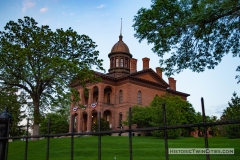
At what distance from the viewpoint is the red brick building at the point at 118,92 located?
150ft

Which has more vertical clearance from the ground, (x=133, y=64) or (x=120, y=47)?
(x=120, y=47)

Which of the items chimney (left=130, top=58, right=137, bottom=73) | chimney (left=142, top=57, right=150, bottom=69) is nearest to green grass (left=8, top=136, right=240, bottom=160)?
chimney (left=142, top=57, right=150, bottom=69)

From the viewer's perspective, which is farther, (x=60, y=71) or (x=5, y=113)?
(x=60, y=71)

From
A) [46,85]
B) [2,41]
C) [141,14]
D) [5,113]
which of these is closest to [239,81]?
[141,14]

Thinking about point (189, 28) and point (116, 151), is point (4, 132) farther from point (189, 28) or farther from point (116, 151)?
point (116, 151)

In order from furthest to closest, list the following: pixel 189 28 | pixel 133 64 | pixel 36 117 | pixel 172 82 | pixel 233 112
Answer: pixel 172 82 < pixel 133 64 < pixel 36 117 < pixel 233 112 < pixel 189 28

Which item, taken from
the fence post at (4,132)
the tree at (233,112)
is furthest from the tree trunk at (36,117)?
the fence post at (4,132)

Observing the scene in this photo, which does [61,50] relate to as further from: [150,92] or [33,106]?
[150,92]

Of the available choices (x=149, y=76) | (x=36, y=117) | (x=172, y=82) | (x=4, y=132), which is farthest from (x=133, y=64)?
(x=4, y=132)

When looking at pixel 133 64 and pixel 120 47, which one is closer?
pixel 120 47

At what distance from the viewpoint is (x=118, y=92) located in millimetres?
47875

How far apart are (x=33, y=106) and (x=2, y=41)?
7.25 m

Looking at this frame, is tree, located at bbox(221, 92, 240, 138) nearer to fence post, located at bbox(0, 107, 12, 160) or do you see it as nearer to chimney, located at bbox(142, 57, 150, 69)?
fence post, located at bbox(0, 107, 12, 160)

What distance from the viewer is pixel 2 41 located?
79.6 ft
